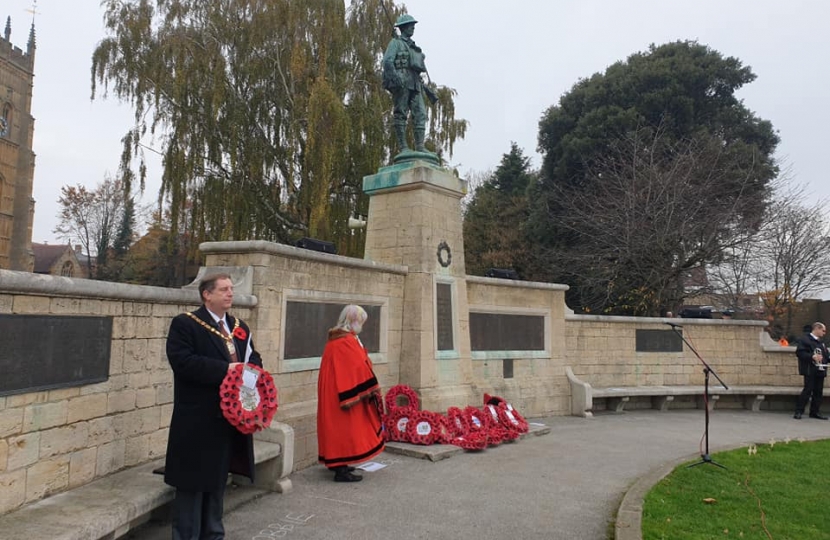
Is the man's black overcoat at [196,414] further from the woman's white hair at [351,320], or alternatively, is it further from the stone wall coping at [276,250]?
the woman's white hair at [351,320]

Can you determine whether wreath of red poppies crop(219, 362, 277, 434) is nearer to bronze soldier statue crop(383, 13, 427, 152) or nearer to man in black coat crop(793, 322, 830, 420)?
bronze soldier statue crop(383, 13, 427, 152)

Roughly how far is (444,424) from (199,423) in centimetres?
432

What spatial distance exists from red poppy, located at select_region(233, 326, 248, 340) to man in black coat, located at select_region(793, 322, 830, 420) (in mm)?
11451

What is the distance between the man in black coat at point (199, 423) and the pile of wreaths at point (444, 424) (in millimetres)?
3690

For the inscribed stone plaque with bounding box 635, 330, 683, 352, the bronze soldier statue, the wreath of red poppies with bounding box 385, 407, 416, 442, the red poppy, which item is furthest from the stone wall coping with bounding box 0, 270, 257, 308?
the inscribed stone plaque with bounding box 635, 330, 683, 352

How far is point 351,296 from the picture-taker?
23.3 ft

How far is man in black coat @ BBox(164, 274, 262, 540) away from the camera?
338 cm

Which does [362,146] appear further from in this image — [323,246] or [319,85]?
[323,246]

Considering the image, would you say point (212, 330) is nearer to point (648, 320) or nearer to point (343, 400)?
point (343, 400)

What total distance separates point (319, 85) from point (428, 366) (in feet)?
36.0

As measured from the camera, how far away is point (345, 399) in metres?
5.48

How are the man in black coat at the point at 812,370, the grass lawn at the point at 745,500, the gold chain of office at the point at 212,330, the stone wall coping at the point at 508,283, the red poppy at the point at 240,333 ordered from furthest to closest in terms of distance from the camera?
1. the man in black coat at the point at 812,370
2. the stone wall coping at the point at 508,283
3. the grass lawn at the point at 745,500
4. the red poppy at the point at 240,333
5. the gold chain of office at the point at 212,330

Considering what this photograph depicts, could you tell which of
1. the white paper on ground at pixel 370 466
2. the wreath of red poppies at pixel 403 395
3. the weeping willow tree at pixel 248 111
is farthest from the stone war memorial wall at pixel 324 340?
the weeping willow tree at pixel 248 111

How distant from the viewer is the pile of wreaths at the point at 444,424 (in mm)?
7082
